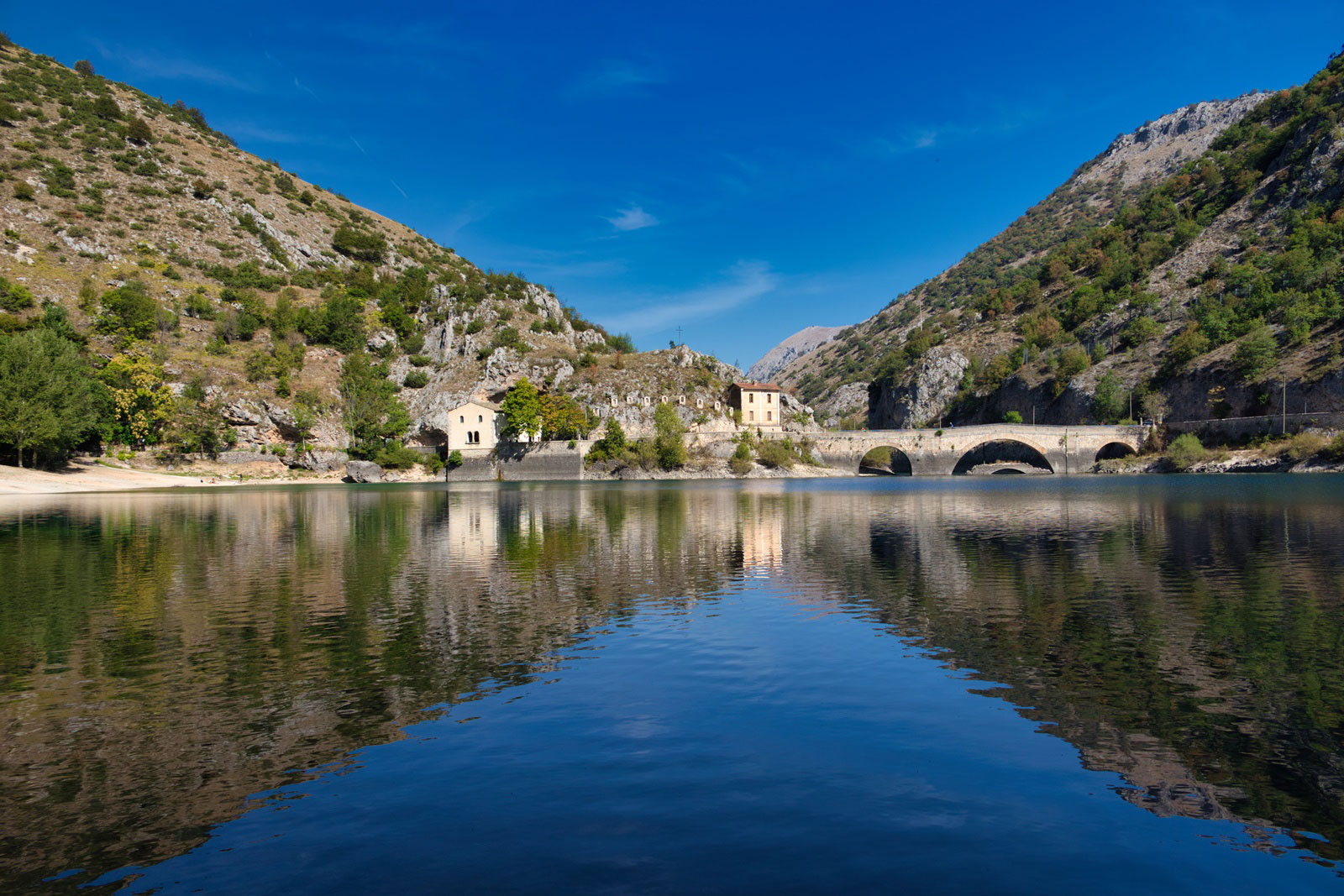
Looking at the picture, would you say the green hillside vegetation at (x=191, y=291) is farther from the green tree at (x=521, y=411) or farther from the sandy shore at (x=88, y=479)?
the green tree at (x=521, y=411)

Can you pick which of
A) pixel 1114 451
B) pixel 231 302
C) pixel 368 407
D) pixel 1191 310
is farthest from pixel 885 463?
pixel 231 302

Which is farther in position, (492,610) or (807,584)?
(807,584)

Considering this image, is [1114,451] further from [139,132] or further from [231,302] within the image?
[139,132]

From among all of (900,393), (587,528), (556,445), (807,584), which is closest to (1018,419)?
(900,393)

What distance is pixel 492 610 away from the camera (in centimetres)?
1803

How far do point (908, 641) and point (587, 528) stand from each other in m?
24.8

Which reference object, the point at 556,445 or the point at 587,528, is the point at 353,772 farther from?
the point at 556,445

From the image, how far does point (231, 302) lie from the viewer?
121 metres

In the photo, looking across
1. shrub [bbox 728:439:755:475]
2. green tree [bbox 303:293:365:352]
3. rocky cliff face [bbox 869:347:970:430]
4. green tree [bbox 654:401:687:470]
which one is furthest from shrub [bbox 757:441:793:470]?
green tree [bbox 303:293:365:352]

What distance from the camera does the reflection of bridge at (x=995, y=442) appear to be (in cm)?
11562

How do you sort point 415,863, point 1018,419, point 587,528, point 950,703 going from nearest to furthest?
point 415,863 → point 950,703 → point 587,528 → point 1018,419

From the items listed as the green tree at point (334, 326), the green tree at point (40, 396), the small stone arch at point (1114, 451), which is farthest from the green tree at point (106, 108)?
the small stone arch at point (1114, 451)

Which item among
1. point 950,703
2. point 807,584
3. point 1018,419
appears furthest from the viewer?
point 1018,419

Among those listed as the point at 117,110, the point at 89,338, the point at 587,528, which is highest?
the point at 117,110
